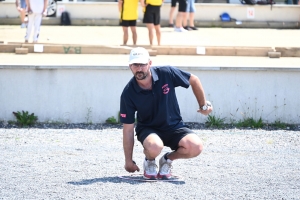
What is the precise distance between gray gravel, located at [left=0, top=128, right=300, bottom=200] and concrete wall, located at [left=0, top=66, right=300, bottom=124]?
420 mm

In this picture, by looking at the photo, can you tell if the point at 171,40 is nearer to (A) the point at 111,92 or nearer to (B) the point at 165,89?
(A) the point at 111,92

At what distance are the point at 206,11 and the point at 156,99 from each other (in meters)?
14.9

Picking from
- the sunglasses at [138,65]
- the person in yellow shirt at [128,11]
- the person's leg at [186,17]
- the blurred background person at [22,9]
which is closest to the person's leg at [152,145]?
the sunglasses at [138,65]

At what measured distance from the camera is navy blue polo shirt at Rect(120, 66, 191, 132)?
665 cm

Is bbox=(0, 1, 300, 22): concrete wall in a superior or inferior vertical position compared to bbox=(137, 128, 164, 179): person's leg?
superior

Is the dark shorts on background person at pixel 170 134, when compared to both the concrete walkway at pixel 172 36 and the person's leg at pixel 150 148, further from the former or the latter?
the concrete walkway at pixel 172 36

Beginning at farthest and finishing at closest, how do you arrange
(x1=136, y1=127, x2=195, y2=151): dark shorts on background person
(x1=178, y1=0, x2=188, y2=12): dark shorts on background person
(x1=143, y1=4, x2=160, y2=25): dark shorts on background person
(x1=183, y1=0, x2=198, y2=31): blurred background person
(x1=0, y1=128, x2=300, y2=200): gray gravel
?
(x1=183, y1=0, x2=198, y2=31): blurred background person
(x1=178, y1=0, x2=188, y2=12): dark shorts on background person
(x1=143, y1=4, x2=160, y2=25): dark shorts on background person
(x1=136, y1=127, x2=195, y2=151): dark shorts on background person
(x1=0, y1=128, x2=300, y2=200): gray gravel

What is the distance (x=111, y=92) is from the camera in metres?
10.0

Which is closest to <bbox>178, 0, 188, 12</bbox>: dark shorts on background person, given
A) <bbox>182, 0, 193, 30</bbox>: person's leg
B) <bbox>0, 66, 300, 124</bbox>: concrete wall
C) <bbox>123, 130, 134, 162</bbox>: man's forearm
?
<bbox>182, 0, 193, 30</bbox>: person's leg

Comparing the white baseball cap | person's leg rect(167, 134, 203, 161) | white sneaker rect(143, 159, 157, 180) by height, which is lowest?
white sneaker rect(143, 159, 157, 180)

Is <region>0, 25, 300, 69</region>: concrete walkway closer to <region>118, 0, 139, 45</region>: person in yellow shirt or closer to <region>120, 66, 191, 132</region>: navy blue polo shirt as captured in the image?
<region>118, 0, 139, 45</region>: person in yellow shirt

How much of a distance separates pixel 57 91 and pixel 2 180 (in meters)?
3.41

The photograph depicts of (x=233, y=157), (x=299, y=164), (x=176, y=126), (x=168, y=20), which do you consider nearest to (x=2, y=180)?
(x=176, y=126)

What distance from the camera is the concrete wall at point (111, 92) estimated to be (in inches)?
392
